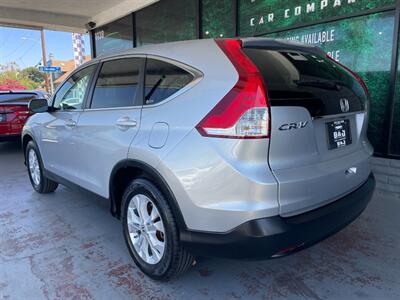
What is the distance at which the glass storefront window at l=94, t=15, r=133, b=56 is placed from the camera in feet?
29.8

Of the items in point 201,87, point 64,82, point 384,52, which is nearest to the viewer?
point 201,87

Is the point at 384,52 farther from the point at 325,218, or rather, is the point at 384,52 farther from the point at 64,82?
the point at 64,82

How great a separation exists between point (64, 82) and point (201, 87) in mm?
2374

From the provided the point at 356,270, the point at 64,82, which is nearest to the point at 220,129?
the point at 356,270

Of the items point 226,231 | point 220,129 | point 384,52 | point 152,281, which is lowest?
point 152,281

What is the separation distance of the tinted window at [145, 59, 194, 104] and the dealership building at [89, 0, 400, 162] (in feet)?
10.3

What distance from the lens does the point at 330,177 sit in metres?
2.00

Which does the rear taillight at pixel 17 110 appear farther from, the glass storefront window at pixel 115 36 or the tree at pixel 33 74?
the tree at pixel 33 74

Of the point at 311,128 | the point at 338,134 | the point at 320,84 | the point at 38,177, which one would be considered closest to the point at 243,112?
the point at 311,128

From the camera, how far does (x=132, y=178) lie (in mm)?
2533

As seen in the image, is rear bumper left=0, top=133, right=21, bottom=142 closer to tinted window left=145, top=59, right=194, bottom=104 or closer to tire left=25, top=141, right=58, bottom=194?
tire left=25, top=141, right=58, bottom=194

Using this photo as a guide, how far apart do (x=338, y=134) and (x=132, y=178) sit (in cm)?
152

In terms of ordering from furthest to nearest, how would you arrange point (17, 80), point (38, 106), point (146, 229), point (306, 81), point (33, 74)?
point (33, 74) → point (17, 80) → point (38, 106) → point (146, 229) → point (306, 81)

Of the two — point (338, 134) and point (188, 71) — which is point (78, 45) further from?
point (338, 134)
